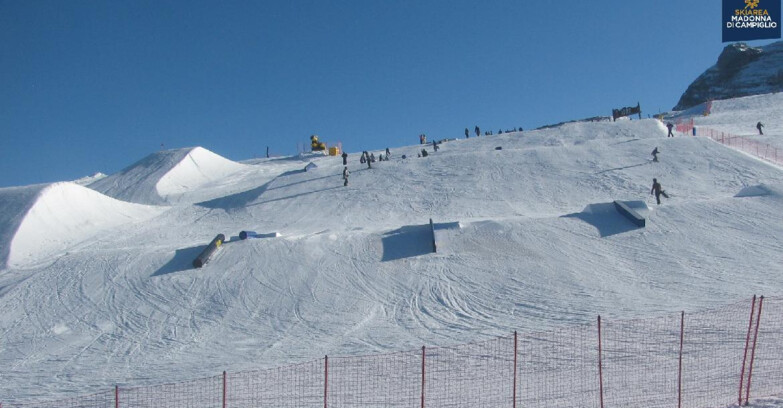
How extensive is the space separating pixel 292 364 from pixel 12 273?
14.3 meters

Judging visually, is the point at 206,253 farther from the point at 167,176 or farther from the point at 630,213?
the point at 167,176

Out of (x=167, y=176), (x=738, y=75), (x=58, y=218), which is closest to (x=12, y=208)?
(x=58, y=218)

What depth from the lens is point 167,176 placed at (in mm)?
38375

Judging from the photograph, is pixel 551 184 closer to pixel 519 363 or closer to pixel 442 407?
pixel 519 363

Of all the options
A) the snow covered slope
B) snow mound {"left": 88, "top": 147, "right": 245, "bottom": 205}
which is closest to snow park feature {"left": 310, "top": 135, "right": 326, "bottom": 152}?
snow mound {"left": 88, "top": 147, "right": 245, "bottom": 205}

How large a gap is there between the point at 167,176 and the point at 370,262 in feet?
75.4

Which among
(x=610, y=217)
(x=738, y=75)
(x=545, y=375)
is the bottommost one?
(x=545, y=375)

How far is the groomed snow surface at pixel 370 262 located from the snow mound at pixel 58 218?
9 centimetres


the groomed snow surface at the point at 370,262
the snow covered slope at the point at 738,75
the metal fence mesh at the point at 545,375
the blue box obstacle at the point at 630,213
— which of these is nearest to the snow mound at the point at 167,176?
the groomed snow surface at the point at 370,262

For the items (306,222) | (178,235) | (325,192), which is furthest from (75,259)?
(325,192)

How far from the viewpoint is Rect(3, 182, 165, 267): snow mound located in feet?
82.2

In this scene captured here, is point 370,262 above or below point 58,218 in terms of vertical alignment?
below

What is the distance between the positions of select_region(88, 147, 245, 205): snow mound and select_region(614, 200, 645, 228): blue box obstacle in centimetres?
2309

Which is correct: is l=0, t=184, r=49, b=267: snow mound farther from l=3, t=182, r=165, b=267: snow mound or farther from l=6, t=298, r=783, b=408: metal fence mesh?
l=6, t=298, r=783, b=408: metal fence mesh
